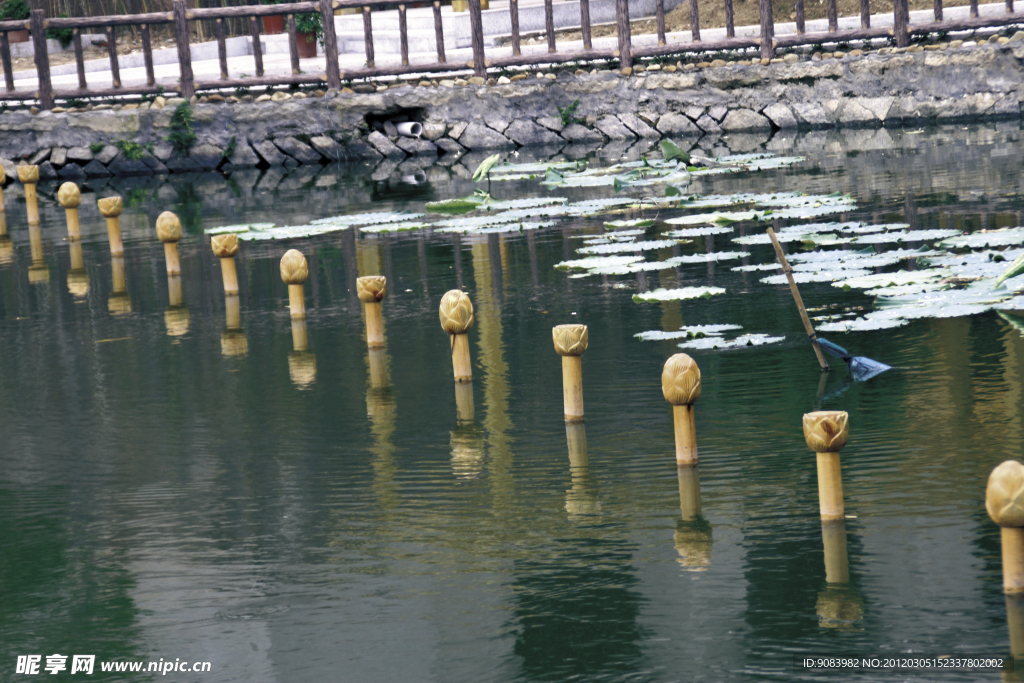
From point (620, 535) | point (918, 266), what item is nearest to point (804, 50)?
point (918, 266)

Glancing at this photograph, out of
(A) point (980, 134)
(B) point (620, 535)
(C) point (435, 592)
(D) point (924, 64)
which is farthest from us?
(D) point (924, 64)

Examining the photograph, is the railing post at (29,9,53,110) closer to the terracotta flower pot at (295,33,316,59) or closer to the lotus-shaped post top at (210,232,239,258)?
the terracotta flower pot at (295,33,316,59)

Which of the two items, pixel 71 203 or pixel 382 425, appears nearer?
pixel 382 425

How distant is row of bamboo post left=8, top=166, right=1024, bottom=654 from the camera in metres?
2.63

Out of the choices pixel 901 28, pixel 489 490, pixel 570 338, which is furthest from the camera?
pixel 901 28

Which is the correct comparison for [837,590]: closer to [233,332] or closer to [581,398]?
[581,398]

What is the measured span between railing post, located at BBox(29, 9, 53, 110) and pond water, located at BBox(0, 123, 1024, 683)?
8.80 m

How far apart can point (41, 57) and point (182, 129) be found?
1874mm

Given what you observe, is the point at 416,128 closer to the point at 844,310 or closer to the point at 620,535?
the point at 844,310

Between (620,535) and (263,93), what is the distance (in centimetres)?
1328

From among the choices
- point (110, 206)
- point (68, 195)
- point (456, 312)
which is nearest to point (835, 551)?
point (456, 312)

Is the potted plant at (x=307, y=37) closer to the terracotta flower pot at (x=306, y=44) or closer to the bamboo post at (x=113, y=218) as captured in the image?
the terracotta flower pot at (x=306, y=44)

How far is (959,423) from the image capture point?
13.2 feet

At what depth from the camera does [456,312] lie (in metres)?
4.76
